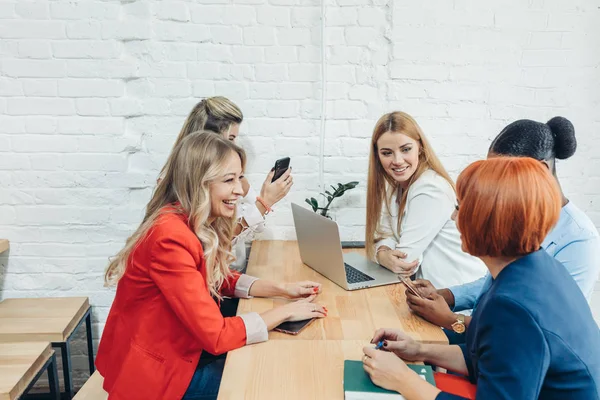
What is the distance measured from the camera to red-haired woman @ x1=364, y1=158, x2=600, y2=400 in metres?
1.01

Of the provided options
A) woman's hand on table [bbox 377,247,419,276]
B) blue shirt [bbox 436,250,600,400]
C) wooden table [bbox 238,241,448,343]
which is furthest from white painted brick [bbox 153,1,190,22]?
blue shirt [bbox 436,250,600,400]

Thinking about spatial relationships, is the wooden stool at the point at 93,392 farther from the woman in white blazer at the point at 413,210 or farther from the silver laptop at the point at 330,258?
the woman in white blazer at the point at 413,210

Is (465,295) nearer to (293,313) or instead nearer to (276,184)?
(293,313)

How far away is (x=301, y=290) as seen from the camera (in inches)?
72.0

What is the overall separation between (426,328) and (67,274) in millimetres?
1818

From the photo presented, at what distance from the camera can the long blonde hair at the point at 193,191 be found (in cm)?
160

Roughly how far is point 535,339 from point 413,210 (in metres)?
1.11

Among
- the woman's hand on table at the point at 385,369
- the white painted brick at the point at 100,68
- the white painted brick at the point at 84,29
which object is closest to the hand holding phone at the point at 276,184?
the white painted brick at the point at 100,68

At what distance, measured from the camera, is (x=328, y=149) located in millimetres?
2549

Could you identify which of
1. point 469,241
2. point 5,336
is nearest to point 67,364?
point 5,336

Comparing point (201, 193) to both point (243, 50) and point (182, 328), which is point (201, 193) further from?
point (243, 50)

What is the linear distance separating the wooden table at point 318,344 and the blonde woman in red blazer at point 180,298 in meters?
0.08

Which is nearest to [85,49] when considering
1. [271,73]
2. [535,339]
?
[271,73]

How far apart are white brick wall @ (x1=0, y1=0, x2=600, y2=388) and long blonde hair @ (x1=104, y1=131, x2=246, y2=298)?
87cm
